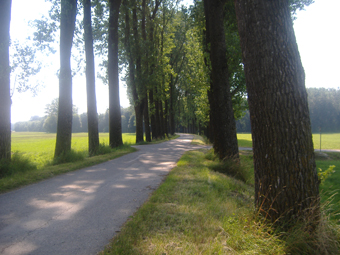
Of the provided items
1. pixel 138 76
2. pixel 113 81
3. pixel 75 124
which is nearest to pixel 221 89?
pixel 113 81

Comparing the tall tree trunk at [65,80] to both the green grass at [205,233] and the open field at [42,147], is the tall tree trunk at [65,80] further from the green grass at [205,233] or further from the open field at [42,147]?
the green grass at [205,233]

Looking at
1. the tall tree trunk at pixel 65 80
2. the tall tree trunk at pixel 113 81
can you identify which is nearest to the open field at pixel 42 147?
the tall tree trunk at pixel 113 81

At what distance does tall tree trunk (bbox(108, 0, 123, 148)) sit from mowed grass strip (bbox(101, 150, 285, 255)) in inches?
473

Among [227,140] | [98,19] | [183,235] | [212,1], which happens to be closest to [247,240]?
[183,235]

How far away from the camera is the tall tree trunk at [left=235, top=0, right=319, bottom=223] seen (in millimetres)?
3332

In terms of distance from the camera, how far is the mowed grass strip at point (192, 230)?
9.64ft

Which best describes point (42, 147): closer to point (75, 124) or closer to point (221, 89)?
point (221, 89)

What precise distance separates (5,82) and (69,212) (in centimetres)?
713

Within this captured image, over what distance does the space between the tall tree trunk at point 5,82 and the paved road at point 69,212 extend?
130 inches

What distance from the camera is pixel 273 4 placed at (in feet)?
11.4

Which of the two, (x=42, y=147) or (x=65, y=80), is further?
(x=42, y=147)

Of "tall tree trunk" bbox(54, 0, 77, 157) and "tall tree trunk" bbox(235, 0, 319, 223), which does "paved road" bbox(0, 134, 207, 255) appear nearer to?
"tall tree trunk" bbox(235, 0, 319, 223)

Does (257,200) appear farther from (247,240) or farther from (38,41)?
(38,41)

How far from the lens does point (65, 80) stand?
11617mm
